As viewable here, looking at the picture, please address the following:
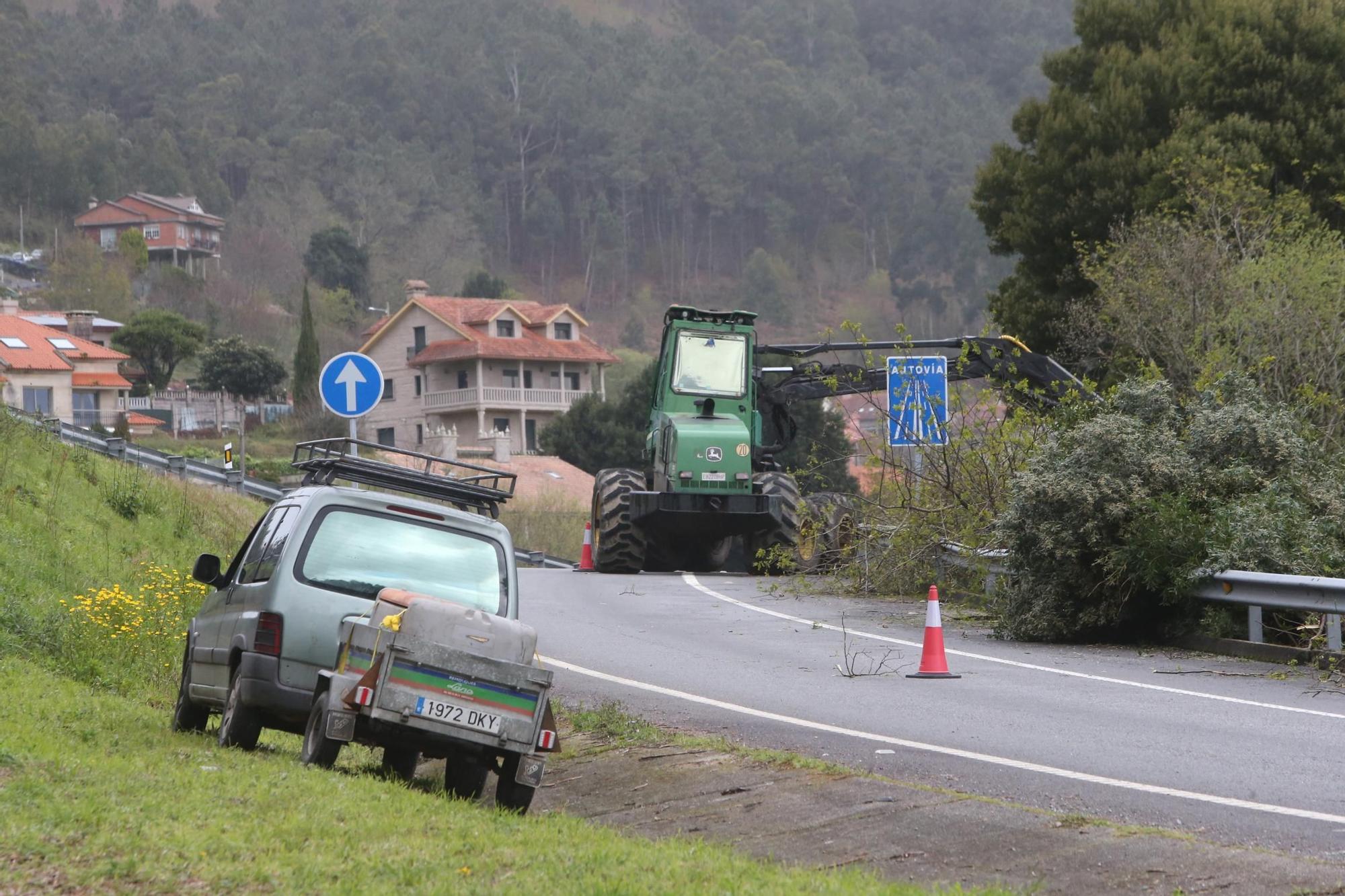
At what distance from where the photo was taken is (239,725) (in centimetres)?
1044

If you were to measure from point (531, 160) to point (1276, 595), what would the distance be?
14520 centimetres

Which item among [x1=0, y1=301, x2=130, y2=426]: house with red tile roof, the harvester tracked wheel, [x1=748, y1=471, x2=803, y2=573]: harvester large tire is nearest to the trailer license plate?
the harvester tracked wheel

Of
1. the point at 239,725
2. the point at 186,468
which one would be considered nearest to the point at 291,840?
the point at 239,725

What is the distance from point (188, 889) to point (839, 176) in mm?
147068

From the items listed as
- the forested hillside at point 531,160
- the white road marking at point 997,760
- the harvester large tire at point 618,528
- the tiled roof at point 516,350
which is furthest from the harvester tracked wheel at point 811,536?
the forested hillside at point 531,160

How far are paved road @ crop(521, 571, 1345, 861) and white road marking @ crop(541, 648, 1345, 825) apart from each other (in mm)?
20

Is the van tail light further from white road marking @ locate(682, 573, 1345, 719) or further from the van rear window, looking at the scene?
white road marking @ locate(682, 573, 1345, 719)

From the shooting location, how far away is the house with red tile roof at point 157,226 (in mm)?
133250

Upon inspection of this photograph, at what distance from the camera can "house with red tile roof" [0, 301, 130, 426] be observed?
251 feet

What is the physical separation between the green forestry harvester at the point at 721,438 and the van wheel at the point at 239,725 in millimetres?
16797

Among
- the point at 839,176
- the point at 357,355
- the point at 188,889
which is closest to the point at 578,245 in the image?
the point at 839,176

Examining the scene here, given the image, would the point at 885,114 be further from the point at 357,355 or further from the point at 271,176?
the point at 357,355

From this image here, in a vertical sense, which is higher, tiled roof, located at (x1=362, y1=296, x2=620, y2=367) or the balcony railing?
tiled roof, located at (x1=362, y1=296, x2=620, y2=367)

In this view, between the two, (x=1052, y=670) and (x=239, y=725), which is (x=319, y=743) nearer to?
(x=239, y=725)
